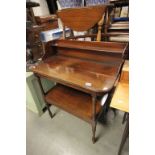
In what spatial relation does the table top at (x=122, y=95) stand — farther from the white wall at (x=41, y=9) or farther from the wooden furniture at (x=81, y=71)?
the white wall at (x=41, y=9)

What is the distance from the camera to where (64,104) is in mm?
1290

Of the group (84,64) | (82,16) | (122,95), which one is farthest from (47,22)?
(122,95)

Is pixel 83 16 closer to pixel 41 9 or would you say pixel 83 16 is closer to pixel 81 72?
pixel 81 72

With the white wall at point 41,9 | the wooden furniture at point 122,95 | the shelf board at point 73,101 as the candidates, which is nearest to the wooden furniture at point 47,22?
the white wall at point 41,9

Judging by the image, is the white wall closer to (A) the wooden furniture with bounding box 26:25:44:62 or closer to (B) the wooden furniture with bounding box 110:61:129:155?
(A) the wooden furniture with bounding box 26:25:44:62

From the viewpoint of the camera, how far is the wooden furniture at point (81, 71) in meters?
0.93

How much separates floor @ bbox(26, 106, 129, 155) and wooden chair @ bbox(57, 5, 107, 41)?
98 centimetres

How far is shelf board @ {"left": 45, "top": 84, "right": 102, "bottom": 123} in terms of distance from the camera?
3.84ft

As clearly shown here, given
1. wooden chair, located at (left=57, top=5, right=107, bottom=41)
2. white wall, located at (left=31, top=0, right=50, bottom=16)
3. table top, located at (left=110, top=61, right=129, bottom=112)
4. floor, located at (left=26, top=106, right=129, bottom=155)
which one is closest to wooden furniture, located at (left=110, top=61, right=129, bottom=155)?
table top, located at (left=110, top=61, right=129, bottom=112)
